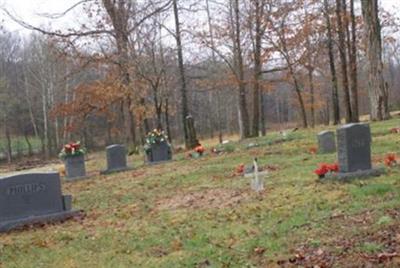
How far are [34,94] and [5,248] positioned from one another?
4742 cm

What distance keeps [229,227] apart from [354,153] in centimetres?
343

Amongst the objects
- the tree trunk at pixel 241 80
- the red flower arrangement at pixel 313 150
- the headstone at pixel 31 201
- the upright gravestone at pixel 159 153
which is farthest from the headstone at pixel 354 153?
the tree trunk at pixel 241 80

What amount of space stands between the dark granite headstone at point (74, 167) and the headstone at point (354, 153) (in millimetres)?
9738

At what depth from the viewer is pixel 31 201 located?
9.65 metres

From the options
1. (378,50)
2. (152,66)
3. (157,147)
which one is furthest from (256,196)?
(152,66)

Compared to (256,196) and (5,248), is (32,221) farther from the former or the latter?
(256,196)

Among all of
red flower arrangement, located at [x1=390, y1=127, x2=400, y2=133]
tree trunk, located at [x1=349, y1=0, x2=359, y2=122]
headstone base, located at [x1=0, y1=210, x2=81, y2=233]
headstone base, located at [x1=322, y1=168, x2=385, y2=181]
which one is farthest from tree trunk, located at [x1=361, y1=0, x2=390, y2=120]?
headstone base, located at [x1=0, y1=210, x2=81, y2=233]

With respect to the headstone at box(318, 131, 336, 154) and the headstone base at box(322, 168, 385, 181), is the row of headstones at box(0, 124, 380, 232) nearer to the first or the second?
the headstone base at box(322, 168, 385, 181)

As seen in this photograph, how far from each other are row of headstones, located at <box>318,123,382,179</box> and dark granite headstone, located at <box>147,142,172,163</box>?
9071mm

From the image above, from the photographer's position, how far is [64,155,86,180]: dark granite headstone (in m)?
17.4

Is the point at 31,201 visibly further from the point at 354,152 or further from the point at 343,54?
the point at 343,54

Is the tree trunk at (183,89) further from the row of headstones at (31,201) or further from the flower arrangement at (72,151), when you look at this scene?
the row of headstones at (31,201)

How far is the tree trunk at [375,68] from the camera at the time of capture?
21.2m

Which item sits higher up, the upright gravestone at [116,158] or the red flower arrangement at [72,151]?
the red flower arrangement at [72,151]
